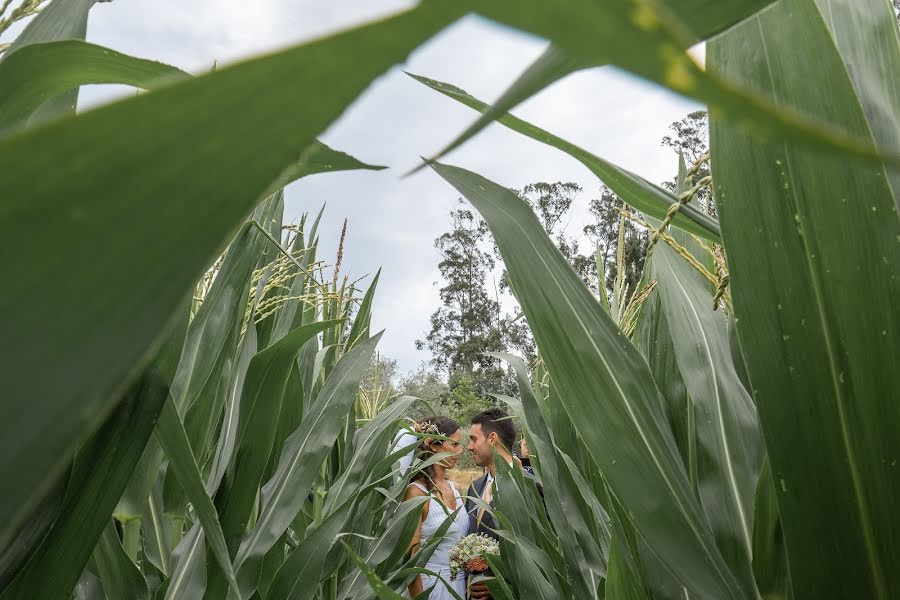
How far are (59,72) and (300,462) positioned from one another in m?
0.81

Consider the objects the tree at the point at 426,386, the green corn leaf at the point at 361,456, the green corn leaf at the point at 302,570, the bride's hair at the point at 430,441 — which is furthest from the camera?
the tree at the point at 426,386

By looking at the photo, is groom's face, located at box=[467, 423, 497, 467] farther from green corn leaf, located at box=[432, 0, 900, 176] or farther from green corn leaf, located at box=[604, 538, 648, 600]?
green corn leaf, located at box=[432, 0, 900, 176]

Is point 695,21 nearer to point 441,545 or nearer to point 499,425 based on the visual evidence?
point 441,545

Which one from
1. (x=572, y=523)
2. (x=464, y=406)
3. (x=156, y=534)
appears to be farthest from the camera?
(x=464, y=406)

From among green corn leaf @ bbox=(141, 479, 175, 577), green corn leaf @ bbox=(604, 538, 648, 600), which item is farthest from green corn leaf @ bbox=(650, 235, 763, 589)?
green corn leaf @ bbox=(141, 479, 175, 577)

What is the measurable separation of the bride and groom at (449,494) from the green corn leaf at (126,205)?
108 inches

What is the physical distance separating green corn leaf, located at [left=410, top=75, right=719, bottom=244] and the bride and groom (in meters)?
2.29

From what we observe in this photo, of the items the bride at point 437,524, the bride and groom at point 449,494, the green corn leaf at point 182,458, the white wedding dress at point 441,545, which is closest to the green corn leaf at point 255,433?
the green corn leaf at point 182,458

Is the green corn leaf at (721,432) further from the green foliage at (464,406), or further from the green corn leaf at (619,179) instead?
the green foliage at (464,406)

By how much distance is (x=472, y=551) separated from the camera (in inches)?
97.2

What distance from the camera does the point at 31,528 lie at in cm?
48

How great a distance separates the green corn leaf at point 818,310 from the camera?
0.44 metres

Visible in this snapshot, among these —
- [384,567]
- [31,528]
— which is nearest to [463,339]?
[384,567]

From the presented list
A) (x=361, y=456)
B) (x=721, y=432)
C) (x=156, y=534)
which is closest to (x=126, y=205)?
(x=721, y=432)
